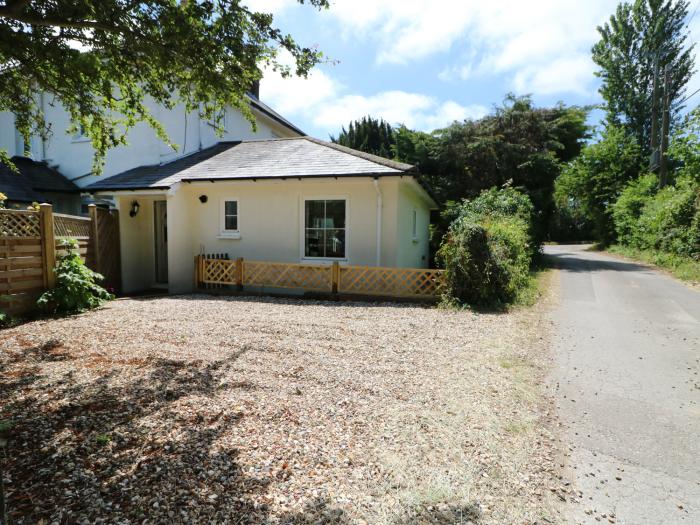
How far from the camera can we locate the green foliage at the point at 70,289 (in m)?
7.71

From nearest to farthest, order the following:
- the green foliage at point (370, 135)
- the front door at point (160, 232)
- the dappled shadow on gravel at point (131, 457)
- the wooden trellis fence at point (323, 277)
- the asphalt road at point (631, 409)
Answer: the dappled shadow on gravel at point (131, 457)
the asphalt road at point (631, 409)
the wooden trellis fence at point (323, 277)
the front door at point (160, 232)
the green foliage at point (370, 135)

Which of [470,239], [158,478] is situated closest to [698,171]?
[470,239]

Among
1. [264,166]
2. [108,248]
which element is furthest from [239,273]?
[108,248]

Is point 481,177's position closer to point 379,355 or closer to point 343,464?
point 379,355

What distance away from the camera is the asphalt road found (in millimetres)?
2668

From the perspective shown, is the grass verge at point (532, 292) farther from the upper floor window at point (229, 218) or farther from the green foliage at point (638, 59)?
the green foliage at point (638, 59)

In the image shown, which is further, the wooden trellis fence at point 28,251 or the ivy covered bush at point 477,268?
the ivy covered bush at point 477,268

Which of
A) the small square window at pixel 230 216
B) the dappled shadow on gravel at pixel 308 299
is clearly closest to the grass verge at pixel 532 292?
the dappled shadow on gravel at pixel 308 299

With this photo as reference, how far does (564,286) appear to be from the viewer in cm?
1206

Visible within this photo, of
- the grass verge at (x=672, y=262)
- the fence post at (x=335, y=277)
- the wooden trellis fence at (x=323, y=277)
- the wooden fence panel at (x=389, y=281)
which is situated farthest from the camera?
the grass verge at (x=672, y=262)

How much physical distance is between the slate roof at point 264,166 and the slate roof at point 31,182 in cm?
312

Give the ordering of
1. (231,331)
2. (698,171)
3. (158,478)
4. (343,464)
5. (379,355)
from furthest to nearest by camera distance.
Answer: (698,171) < (231,331) < (379,355) < (343,464) < (158,478)

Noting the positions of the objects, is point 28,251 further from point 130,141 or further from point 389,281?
point 130,141

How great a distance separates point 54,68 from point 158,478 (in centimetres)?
566
